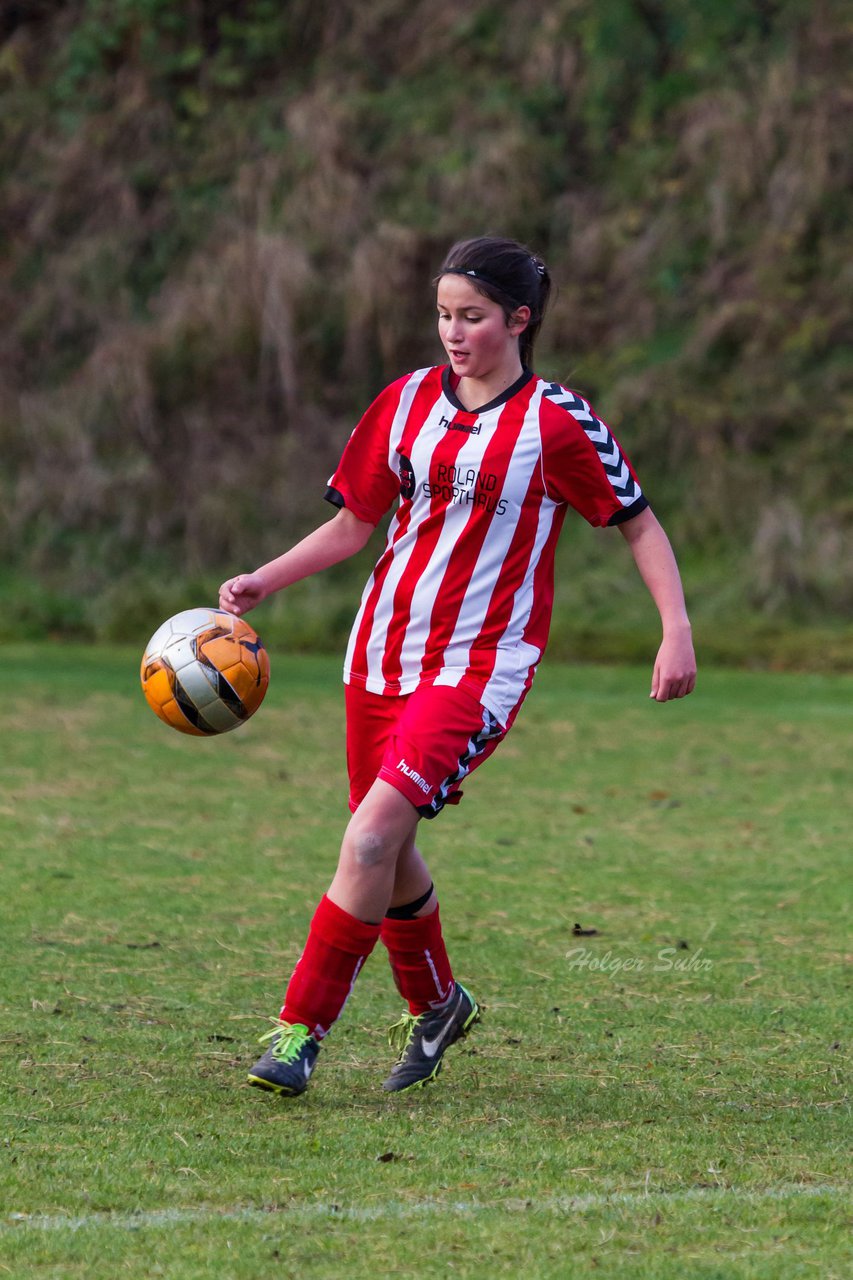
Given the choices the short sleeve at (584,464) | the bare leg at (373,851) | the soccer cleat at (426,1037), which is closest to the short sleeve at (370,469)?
the short sleeve at (584,464)

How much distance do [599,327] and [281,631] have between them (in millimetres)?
5464

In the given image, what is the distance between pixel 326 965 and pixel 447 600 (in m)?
0.88

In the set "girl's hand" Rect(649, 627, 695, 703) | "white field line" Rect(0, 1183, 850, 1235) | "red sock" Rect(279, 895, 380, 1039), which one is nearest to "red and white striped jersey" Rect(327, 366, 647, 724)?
"girl's hand" Rect(649, 627, 695, 703)

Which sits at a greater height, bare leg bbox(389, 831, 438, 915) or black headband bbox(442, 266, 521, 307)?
black headband bbox(442, 266, 521, 307)

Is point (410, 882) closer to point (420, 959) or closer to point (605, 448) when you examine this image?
point (420, 959)

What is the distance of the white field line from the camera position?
3145mm

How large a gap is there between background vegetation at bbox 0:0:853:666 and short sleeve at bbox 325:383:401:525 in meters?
11.3

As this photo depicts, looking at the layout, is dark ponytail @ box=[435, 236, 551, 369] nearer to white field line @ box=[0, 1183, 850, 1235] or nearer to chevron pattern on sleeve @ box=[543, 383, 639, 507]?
chevron pattern on sleeve @ box=[543, 383, 639, 507]

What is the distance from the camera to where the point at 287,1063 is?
158 inches

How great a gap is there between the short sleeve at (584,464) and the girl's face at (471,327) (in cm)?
16

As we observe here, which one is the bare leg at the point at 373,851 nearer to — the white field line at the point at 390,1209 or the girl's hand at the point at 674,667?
the girl's hand at the point at 674,667

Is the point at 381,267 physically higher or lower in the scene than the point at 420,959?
higher

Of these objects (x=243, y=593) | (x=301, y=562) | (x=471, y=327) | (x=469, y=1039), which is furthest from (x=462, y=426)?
(x=469, y=1039)

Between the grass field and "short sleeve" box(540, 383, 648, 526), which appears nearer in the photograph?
the grass field
